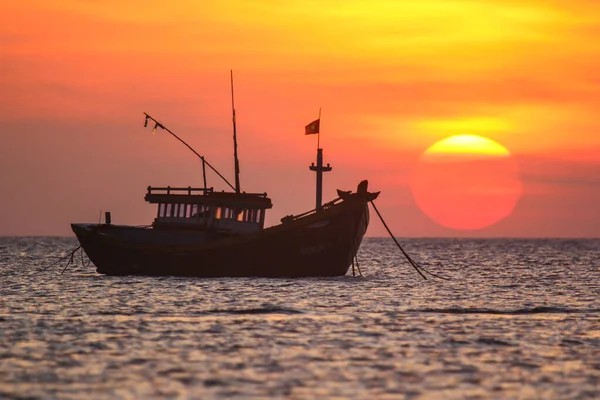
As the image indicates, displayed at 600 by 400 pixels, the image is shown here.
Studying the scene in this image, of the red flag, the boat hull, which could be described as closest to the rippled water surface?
the boat hull

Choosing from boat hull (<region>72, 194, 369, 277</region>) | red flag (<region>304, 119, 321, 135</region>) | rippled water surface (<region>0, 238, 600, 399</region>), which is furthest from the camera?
red flag (<region>304, 119, 321, 135</region>)

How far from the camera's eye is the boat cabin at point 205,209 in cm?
5119

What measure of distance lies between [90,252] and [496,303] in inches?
961

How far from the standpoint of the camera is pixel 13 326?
29.9 m

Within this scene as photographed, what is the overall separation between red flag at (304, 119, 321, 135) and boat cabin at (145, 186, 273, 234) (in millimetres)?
3924

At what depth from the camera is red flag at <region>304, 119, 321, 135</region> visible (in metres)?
52.3

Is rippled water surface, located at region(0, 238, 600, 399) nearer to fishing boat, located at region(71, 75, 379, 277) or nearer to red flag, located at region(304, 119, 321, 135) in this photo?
fishing boat, located at region(71, 75, 379, 277)

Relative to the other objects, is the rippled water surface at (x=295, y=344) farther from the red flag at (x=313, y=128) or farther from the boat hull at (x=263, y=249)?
the red flag at (x=313, y=128)

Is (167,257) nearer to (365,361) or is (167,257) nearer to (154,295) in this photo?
(154,295)

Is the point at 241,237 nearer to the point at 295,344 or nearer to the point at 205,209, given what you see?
the point at 205,209

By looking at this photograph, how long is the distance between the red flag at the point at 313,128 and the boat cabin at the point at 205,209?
3.92m

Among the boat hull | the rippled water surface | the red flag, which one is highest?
the red flag

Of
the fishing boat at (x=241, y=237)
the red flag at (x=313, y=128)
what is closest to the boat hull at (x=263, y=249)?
the fishing boat at (x=241, y=237)

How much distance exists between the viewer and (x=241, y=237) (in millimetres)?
49844
